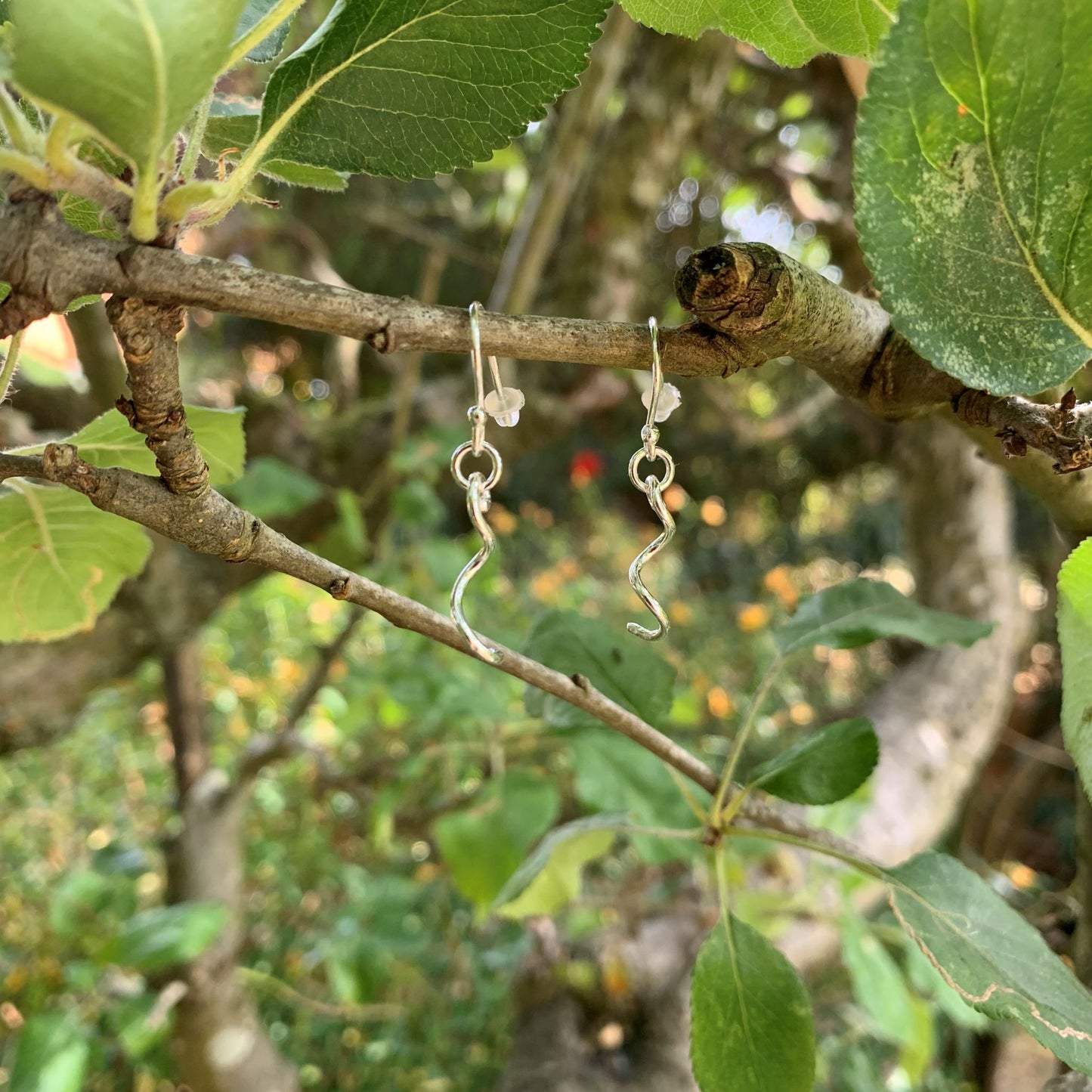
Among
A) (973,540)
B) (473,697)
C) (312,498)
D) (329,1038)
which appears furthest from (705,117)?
(329,1038)

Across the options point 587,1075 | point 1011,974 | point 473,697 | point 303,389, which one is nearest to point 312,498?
point 473,697

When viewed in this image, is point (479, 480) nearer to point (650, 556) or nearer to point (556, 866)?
point (650, 556)

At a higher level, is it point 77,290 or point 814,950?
point 77,290

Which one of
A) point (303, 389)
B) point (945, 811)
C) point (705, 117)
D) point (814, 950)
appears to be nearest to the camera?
point (814, 950)


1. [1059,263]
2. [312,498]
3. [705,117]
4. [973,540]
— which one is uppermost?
[1059,263]

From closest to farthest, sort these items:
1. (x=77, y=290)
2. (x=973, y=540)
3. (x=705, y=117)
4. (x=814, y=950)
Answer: (x=77, y=290) < (x=814, y=950) < (x=973, y=540) < (x=705, y=117)

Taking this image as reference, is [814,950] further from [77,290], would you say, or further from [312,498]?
[77,290]

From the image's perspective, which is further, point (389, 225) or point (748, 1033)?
point (389, 225)
